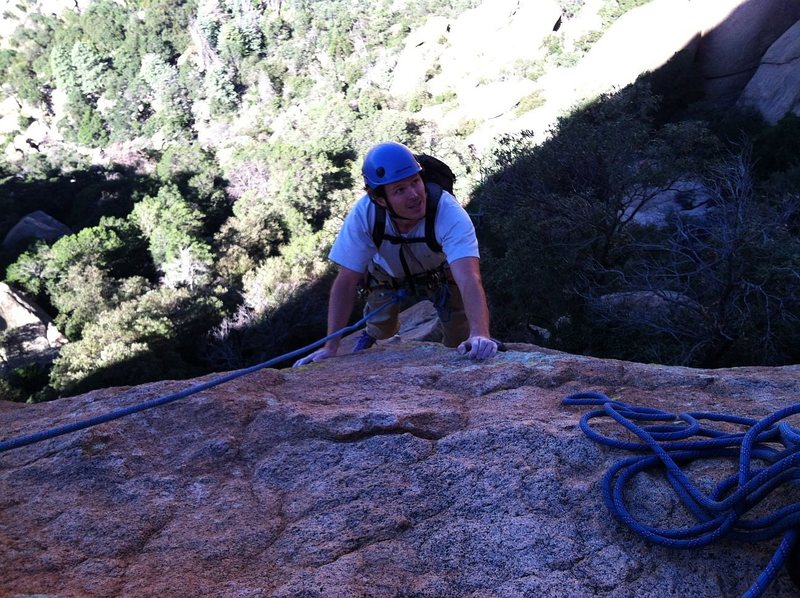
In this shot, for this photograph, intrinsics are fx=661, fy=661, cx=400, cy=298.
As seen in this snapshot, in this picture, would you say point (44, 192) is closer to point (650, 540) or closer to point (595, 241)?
point (595, 241)

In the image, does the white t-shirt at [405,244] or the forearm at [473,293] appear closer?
the forearm at [473,293]

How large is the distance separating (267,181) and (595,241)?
1058 inches

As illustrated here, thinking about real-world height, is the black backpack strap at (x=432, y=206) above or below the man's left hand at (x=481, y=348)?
above

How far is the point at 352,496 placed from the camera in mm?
1935

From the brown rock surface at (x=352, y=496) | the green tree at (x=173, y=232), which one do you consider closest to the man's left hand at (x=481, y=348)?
the brown rock surface at (x=352, y=496)

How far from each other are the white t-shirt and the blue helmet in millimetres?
222

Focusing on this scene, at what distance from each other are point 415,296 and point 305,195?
1063 inches

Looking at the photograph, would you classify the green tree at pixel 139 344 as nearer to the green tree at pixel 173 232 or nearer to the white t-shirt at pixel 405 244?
the green tree at pixel 173 232

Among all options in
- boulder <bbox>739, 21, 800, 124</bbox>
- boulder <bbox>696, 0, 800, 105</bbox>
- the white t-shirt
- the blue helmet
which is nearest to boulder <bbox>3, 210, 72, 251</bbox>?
boulder <bbox>696, 0, 800, 105</bbox>

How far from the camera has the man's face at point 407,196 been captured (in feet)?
10.1

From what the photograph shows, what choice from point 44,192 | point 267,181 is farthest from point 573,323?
point 44,192

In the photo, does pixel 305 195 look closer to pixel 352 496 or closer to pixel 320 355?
pixel 320 355

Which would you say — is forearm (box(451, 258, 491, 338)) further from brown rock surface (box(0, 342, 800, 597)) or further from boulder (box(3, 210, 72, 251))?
boulder (box(3, 210, 72, 251))

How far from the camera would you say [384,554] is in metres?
1.70
